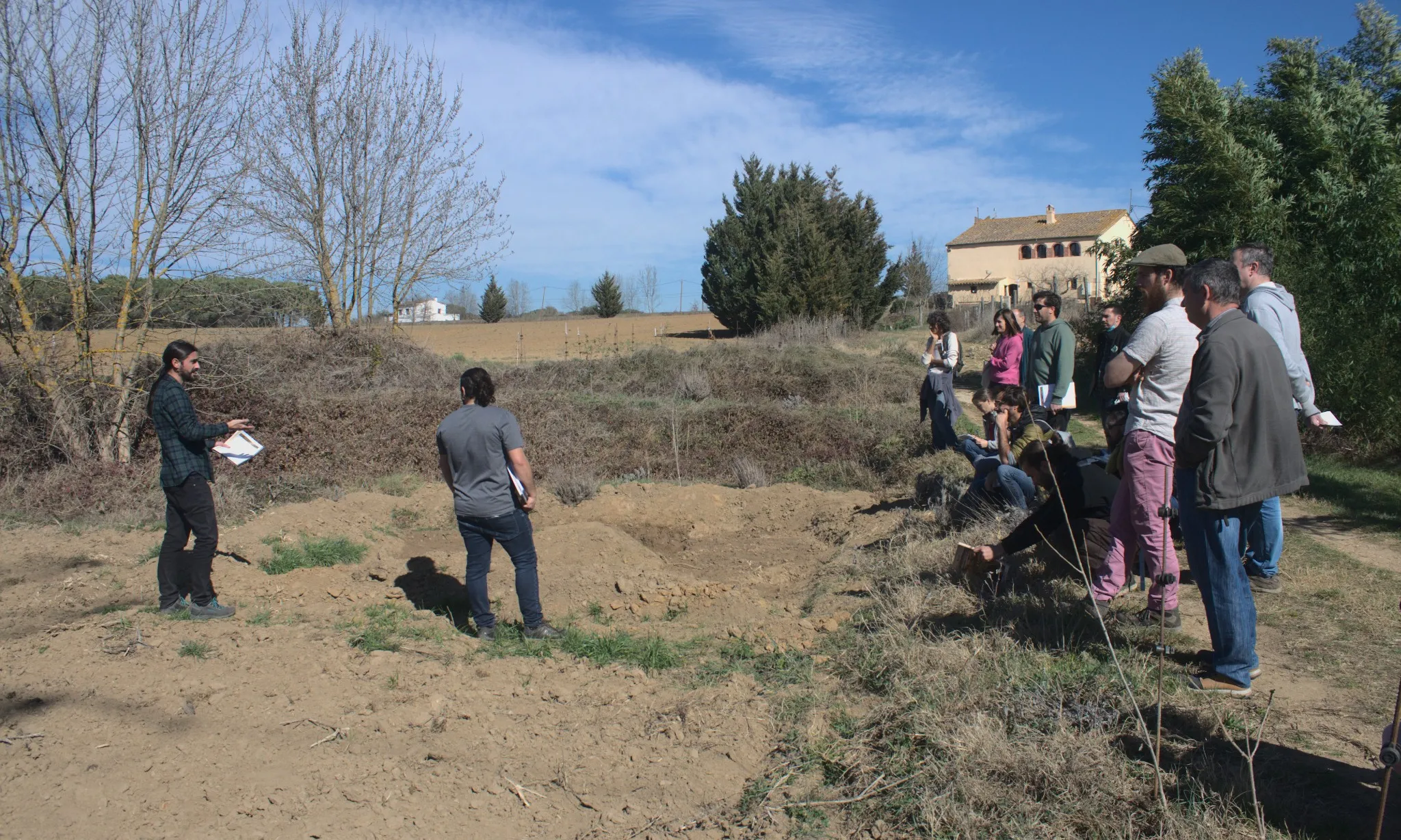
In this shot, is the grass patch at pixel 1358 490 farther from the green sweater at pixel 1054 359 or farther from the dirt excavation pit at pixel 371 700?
the dirt excavation pit at pixel 371 700

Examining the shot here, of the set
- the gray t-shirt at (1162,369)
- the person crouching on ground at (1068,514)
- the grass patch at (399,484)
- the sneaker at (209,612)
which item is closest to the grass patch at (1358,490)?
the person crouching on ground at (1068,514)

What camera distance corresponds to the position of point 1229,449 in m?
3.64

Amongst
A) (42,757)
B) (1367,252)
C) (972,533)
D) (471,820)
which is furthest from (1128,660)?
(1367,252)

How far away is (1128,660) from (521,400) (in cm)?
1231

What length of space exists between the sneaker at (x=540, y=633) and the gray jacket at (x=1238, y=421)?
12.4 ft

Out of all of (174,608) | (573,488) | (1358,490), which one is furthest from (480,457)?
(1358,490)

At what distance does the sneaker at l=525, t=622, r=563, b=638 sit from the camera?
5703 millimetres

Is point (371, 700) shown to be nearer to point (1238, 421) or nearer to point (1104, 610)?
point (1104, 610)

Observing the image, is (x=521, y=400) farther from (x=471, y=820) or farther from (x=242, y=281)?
(x=471, y=820)

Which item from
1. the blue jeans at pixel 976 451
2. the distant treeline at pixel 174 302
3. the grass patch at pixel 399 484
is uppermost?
the distant treeline at pixel 174 302

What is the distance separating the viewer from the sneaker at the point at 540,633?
18.7 ft

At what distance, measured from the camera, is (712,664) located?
5223 millimetres

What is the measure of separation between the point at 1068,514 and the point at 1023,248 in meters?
56.6

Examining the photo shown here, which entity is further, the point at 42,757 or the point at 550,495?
the point at 550,495
